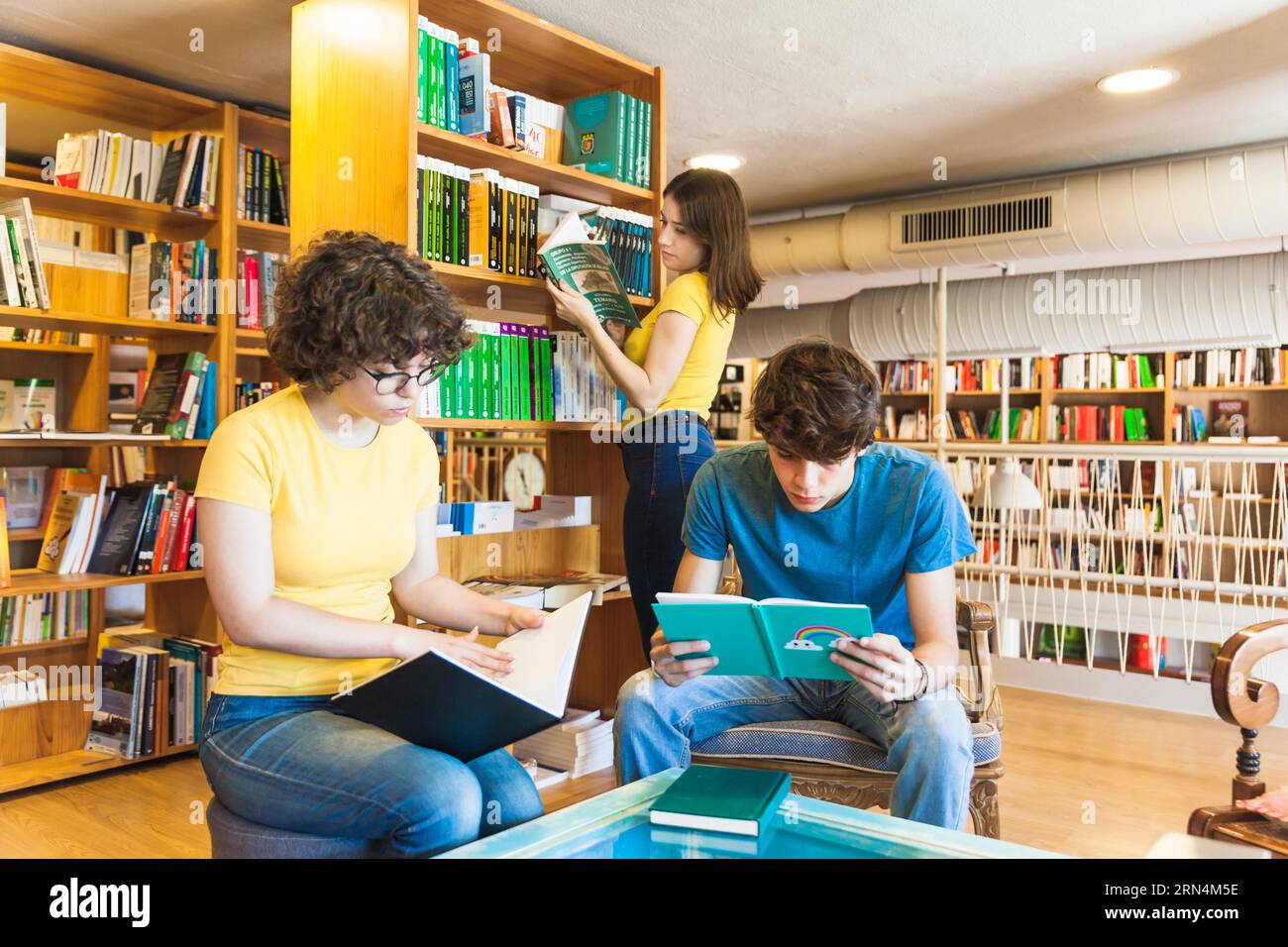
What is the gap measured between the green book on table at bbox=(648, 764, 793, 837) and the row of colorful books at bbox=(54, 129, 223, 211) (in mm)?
2714

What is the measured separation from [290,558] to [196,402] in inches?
80.5

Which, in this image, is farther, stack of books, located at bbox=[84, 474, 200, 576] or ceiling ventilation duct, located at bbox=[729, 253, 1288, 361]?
ceiling ventilation duct, located at bbox=[729, 253, 1288, 361]

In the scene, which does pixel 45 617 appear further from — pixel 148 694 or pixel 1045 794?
pixel 1045 794

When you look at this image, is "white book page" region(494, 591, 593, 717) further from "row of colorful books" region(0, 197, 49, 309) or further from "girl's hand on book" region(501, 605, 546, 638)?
"row of colorful books" region(0, 197, 49, 309)

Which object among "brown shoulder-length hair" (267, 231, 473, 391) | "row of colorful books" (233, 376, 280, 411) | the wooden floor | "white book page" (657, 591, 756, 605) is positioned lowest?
the wooden floor

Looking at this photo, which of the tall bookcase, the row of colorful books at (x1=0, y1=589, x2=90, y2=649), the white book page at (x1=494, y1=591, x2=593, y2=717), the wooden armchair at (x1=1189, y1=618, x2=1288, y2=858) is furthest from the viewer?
the row of colorful books at (x1=0, y1=589, x2=90, y2=649)

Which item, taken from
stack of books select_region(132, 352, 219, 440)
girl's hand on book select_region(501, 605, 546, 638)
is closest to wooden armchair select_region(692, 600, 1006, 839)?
girl's hand on book select_region(501, 605, 546, 638)

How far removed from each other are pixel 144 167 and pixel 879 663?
116 inches

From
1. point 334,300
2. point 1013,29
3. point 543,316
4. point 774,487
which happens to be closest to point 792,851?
point 774,487

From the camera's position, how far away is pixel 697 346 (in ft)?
8.21

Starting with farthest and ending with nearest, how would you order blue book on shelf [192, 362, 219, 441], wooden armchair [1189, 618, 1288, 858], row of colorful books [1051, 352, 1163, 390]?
row of colorful books [1051, 352, 1163, 390] < blue book on shelf [192, 362, 219, 441] < wooden armchair [1189, 618, 1288, 858]

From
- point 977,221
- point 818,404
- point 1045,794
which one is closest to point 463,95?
point 818,404

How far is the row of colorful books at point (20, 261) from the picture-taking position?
2.85 metres

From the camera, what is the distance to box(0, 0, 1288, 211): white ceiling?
2898mm
